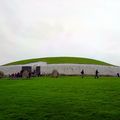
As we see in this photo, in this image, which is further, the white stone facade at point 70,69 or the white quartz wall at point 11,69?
the white quartz wall at point 11,69

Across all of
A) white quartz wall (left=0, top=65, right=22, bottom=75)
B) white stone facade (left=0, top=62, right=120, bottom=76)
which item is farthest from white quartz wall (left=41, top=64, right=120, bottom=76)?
white quartz wall (left=0, top=65, right=22, bottom=75)

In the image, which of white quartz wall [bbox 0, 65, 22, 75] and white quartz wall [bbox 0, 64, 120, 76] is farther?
white quartz wall [bbox 0, 65, 22, 75]

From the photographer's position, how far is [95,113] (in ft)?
46.9

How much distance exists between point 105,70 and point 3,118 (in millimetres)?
56134

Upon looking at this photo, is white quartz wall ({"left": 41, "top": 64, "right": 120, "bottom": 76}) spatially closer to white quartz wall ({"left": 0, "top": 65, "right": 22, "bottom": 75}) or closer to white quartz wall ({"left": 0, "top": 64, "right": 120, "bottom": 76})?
white quartz wall ({"left": 0, "top": 64, "right": 120, "bottom": 76})

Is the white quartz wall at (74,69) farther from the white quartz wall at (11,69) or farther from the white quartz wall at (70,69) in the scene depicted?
the white quartz wall at (11,69)

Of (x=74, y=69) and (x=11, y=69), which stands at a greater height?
(x=74, y=69)

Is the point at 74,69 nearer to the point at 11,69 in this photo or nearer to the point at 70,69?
the point at 70,69

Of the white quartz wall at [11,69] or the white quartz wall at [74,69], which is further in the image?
the white quartz wall at [11,69]

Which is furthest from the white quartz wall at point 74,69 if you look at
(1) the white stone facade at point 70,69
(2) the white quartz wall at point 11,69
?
(2) the white quartz wall at point 11,69

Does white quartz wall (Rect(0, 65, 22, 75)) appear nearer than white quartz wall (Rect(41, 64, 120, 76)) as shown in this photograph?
No

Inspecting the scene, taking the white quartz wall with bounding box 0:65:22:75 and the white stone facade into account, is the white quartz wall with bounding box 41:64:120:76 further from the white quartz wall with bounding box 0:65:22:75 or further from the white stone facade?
the white quartz wall with bounding box 0:65:22:75

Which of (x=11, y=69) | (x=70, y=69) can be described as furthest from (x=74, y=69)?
(x=11, y=69)

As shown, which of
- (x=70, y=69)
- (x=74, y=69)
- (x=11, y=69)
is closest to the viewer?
(x=70, y=69)
